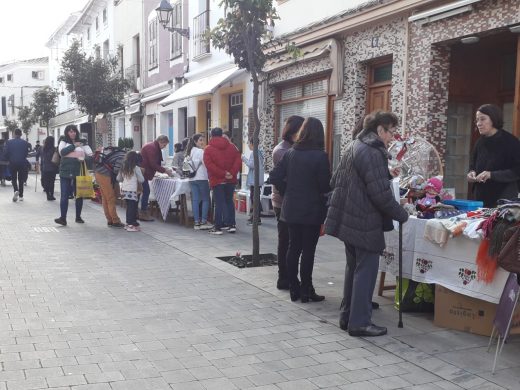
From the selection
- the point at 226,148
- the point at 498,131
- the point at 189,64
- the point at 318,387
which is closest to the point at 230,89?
the point at 189,64

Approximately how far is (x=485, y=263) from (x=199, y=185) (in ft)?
21.3

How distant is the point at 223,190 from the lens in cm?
957

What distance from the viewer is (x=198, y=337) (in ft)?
15.0

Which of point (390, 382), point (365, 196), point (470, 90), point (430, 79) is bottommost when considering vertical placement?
point (390, 382)

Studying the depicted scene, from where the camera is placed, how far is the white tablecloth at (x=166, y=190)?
1034cm

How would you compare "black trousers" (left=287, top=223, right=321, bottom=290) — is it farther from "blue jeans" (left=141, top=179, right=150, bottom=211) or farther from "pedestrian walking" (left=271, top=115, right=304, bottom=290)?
"blue jeans" (left=141, top=179, right=150, bottom=211)

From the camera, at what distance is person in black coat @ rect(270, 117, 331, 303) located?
5.33m

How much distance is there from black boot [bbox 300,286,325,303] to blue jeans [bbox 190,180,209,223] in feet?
15.7

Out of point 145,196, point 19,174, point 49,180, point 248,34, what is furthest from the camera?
point 49,180

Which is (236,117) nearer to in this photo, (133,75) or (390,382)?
(133,75)

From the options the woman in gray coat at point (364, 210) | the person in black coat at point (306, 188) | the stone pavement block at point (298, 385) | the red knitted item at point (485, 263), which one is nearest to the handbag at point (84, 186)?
the person in black coat at point (306, 188)

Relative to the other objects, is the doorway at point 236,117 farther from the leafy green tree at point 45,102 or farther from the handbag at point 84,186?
the leafy green tree at point 45,102

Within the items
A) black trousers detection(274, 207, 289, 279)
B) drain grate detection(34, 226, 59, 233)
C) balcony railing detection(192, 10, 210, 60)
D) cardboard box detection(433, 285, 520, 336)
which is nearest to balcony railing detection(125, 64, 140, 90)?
balcony railing detection(192, 10, 210, 60)

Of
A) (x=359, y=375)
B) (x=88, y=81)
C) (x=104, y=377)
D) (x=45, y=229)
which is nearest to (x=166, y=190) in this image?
(x=45, y=229)
